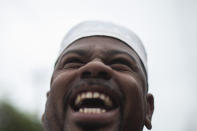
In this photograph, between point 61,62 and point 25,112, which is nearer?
point 61,62

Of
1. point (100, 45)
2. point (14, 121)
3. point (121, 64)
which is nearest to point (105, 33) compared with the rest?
point (100, 45)

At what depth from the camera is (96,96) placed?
2.21 m

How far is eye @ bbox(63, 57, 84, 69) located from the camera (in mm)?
2508

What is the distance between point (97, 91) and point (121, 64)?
422 mm

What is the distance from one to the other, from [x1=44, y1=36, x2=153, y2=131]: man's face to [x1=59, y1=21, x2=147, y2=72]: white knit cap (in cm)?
38

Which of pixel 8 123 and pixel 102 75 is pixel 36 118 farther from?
pixel 102 75

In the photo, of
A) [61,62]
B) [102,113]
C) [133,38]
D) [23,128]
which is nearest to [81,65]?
[61,62]

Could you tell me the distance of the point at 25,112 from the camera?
63.2 ft

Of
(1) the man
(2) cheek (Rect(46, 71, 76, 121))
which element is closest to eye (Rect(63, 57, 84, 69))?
(1) the man

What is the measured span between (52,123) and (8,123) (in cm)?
1609

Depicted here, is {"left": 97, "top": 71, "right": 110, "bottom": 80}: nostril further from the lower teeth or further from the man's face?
the lower teeth

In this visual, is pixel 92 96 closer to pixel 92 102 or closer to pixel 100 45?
pixel 92 102

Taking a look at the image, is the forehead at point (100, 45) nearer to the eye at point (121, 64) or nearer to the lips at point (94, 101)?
the eye at point (121, 64)

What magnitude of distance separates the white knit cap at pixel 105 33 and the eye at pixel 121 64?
37 centimetres
